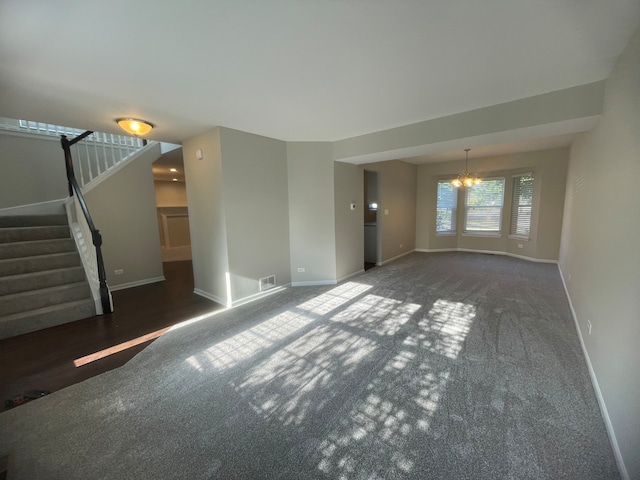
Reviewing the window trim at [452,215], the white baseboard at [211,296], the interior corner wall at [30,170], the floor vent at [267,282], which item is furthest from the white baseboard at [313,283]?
the interior corner wall at [30,170]

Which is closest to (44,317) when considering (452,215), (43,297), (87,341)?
(43,297)

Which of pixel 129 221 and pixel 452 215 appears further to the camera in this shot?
pixel 452 215

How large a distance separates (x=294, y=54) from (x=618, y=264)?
270 cm

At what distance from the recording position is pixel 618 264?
5.60ft

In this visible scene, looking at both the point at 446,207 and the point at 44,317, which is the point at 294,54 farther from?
the point at 446,207

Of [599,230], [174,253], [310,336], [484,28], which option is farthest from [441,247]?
[174,253]

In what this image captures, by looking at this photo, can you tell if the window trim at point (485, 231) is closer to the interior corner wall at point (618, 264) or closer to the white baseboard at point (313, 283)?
the interior corner wall at point (618, 264)

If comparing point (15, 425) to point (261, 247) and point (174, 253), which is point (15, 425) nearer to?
point (261, 247)

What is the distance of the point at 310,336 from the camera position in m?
2.83

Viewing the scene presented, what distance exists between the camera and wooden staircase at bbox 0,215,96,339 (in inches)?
121

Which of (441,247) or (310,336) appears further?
(441,247)

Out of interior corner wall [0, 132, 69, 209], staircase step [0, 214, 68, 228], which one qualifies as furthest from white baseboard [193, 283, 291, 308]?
interior corner wall [0, 132, 69, 209]

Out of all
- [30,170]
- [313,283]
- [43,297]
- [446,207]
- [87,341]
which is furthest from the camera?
[446,207]

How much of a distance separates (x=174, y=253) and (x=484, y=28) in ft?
27.5
